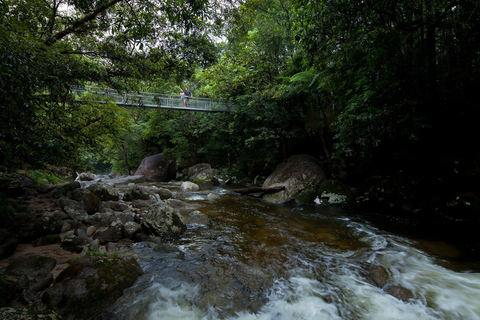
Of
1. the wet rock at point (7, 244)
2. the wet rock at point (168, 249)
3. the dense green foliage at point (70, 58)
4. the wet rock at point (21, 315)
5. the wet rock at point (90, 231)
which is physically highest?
the dense green foliage at point (70, 58)

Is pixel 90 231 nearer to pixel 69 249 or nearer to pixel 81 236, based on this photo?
pixel 81 236

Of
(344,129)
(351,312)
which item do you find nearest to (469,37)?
(344,129)

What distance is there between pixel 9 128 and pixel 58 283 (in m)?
1.94

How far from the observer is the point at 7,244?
266 cm

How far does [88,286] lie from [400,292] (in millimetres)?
3877

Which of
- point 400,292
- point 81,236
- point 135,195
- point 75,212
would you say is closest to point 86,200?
point 75,212

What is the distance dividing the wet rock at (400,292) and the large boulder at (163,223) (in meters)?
3.82

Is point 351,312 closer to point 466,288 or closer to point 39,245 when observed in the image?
point 466,288

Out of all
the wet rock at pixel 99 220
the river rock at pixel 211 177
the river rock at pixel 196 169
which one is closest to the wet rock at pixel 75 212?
the wet rock at pixel 99 220

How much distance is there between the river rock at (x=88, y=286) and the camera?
209 cm

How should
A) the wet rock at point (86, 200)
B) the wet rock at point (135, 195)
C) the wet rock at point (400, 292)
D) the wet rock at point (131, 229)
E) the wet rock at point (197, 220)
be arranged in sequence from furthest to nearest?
the wet rock at point (135, 195) < the wet rock at point (197, 220) < the wet rock at point (86, 200) < the wet rock at point (131, 229) < the wet rock at point (400, 292)

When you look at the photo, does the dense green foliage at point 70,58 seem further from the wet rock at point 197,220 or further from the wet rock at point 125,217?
the wet rock at point 197,220

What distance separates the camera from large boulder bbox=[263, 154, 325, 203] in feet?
25.3

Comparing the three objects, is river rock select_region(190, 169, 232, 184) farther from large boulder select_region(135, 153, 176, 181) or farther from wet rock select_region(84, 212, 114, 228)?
wet rock select_region(84, 212, 114, 228)
